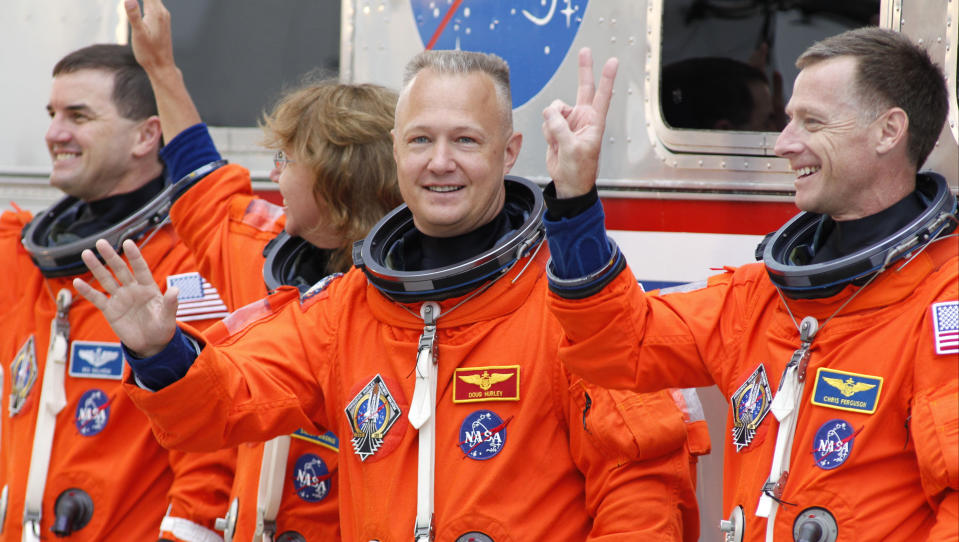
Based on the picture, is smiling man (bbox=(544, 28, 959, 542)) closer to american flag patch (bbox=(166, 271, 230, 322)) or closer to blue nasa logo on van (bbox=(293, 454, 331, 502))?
blue nasa logo on van (bbox=(293, 454, 331, 502))

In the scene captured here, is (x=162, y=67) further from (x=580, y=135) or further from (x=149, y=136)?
(x=580, y=135)

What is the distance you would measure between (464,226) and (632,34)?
4.17ft

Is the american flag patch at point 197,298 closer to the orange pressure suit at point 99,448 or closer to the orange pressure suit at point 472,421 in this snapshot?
the orange pressure suit at point 99,448

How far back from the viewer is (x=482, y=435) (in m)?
2.97

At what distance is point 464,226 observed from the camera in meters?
3.21

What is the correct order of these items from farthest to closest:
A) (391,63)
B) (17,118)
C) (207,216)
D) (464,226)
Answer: (17,118) → (391,63) → (207,216) → (464,226)

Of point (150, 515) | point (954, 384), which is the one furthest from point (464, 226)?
point (150, 515)

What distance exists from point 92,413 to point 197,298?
0.54m

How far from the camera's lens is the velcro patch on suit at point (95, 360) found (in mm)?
4059

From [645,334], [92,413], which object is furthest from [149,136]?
[645,334]

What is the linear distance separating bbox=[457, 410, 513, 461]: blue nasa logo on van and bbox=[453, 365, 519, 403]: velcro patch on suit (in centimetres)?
4

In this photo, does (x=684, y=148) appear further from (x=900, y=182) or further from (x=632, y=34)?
(x=900, y=182)

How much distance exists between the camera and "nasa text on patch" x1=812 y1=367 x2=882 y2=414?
2525mm

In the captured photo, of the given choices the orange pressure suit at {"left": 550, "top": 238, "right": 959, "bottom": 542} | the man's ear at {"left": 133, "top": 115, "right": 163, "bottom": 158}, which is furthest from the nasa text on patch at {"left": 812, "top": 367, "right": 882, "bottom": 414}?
the man's ear at {"left": 133, "top": 115, "right": 163, "bottom": 158}
